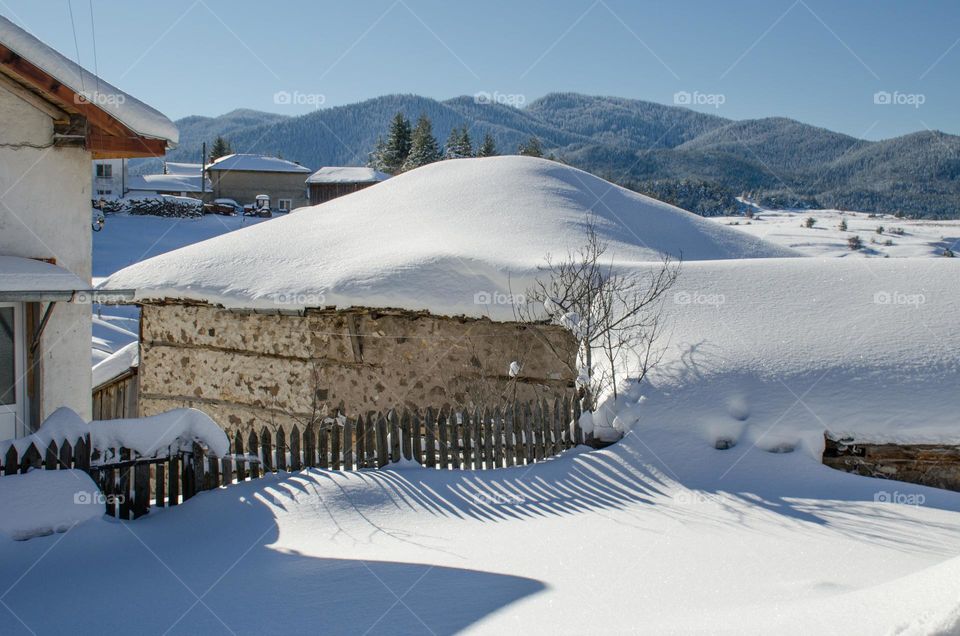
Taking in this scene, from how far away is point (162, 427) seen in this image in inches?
283

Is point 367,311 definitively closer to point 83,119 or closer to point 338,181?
point 83,119

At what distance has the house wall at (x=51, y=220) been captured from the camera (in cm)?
753

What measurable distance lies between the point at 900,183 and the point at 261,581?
7703cm

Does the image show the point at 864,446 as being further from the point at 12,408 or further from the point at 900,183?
the point at 900,183

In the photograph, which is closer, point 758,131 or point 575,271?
point 575,271

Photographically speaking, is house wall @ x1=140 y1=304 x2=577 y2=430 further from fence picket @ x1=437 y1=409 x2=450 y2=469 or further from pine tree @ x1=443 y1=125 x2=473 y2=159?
pine tree @ x1=443 y1=125 x2=473 y2=159

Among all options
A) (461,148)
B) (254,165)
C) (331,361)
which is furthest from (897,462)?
(254,165)

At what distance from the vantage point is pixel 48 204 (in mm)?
7902

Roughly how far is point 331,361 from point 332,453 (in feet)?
11.5

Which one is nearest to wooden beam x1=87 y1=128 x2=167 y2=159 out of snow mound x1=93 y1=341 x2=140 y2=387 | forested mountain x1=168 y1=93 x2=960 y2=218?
forested mountain x1=168 y1=93 x2=960 y2=218

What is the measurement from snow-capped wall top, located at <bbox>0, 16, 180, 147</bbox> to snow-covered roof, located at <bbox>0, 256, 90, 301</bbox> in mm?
1644

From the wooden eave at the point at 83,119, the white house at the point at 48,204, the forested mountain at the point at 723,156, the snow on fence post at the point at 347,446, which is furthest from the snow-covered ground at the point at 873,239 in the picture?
the white house at the point at 48,204

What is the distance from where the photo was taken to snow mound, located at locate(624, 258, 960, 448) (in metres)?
7.86

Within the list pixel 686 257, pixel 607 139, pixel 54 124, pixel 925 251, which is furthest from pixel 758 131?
pixel 54 124
